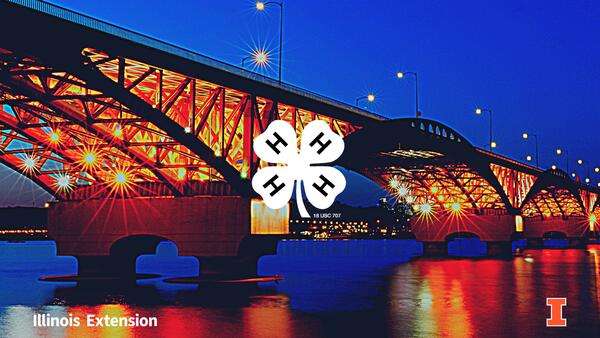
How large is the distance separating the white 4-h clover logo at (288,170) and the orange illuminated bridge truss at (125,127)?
993mm

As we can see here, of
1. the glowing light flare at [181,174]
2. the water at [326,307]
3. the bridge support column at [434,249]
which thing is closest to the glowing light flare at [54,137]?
the glowing light flare at [181,174]

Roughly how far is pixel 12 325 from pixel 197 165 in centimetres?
2154

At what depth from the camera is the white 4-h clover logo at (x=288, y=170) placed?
53.2m

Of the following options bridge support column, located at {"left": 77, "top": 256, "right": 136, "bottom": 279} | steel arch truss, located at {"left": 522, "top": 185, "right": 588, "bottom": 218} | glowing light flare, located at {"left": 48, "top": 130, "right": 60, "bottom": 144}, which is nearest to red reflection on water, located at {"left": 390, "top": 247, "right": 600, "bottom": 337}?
bridge support column, located at {"left": 77, "top": 256, "right": 136, "bottom": 279}

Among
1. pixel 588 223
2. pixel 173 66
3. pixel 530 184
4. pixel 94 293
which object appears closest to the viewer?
pixel 173 66

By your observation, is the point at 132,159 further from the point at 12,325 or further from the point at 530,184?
the point at 530,184

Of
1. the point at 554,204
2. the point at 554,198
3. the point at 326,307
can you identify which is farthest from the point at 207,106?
the point at 554,204

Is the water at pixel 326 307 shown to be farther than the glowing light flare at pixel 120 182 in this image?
No

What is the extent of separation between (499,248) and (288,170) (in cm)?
7128

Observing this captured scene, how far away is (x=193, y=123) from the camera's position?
45.6 metres

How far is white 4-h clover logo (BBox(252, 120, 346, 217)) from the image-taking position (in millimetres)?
53156

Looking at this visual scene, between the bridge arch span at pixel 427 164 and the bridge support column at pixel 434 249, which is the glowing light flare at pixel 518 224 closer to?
the bridge arch span at pixel 427 164

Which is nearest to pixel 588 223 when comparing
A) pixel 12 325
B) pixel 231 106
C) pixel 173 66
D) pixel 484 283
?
pixel 484 283

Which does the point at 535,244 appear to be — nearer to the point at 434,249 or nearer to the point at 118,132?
the point at 434,249
